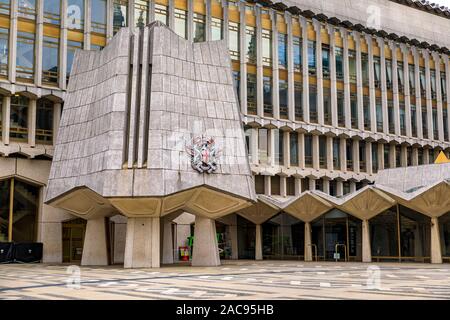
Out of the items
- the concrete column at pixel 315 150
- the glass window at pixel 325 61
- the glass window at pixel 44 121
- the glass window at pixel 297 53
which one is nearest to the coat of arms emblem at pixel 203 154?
the glass window at pixel 44 121

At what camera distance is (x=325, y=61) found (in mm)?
61688

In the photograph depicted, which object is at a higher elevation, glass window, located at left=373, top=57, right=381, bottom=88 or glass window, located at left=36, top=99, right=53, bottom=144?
glass window, located at left=373, top=57, right=381, bottom=88

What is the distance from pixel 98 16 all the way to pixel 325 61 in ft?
72.9

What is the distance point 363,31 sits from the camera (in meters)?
64.1

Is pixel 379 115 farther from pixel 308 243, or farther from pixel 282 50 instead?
pixel 308 243

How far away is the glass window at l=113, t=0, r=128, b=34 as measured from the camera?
50384 mm

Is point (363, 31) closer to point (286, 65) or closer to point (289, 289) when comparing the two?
point (286, 65)

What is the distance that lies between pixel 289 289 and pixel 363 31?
48486mm

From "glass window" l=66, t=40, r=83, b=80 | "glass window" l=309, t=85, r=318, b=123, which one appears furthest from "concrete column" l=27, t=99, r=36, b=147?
"glass window" l=309, t=85, r=318, b=123

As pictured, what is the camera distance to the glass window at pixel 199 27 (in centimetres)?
5441

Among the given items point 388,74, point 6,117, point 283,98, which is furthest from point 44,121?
point 388,74

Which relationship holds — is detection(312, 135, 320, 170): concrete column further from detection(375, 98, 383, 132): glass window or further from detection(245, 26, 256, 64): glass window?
detection(245, 26, 256, 64): glass window

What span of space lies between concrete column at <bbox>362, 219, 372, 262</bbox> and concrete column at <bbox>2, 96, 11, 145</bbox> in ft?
79.8
